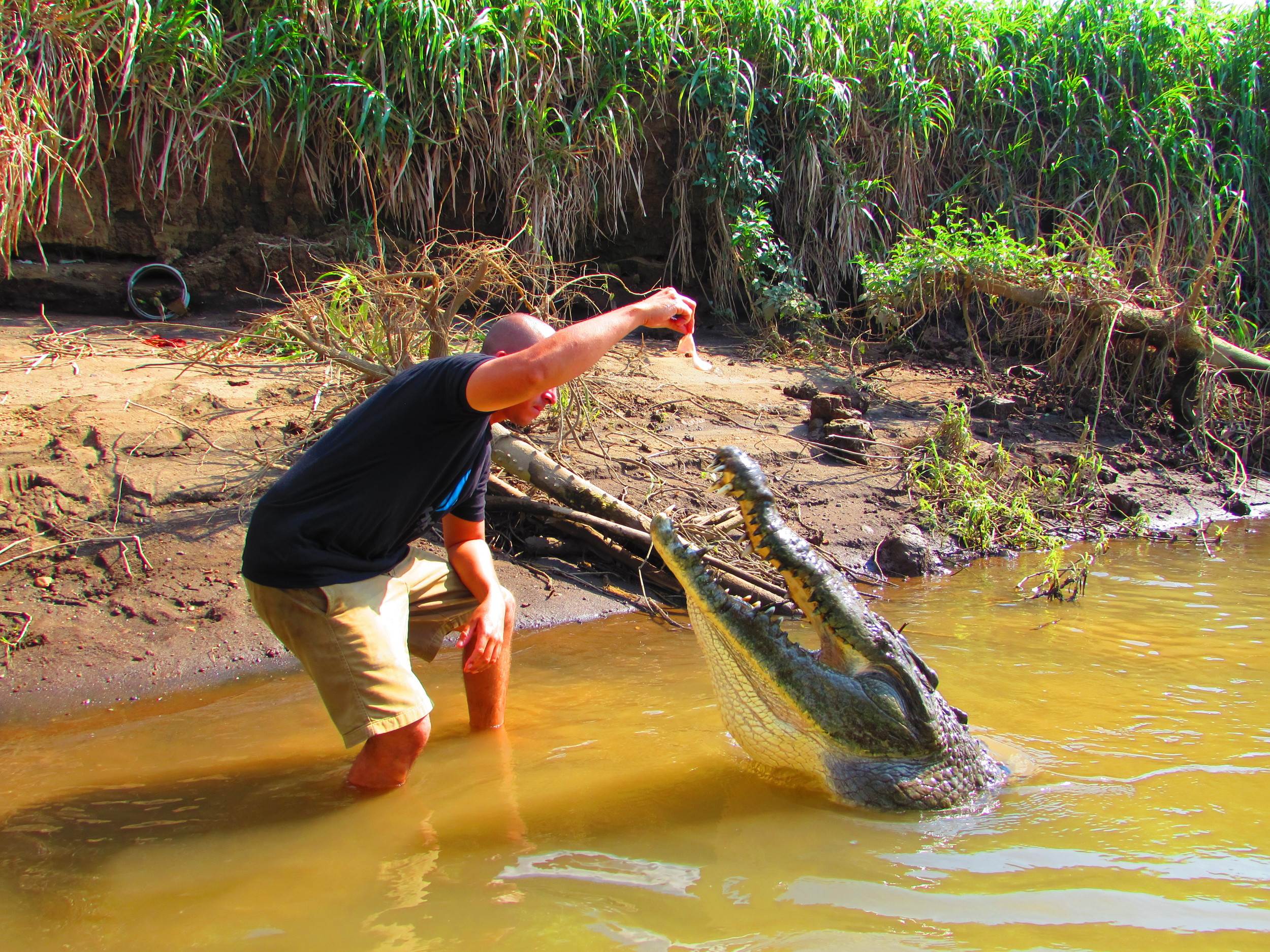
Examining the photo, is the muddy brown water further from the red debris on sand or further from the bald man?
the red debris on sand

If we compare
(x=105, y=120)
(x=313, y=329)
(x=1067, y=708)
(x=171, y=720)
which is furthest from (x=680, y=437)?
(x=105, y=120)

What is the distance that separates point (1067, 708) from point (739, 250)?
5200 mm

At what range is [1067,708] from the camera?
303 centimetres

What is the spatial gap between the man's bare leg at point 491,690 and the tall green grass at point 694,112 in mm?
4565

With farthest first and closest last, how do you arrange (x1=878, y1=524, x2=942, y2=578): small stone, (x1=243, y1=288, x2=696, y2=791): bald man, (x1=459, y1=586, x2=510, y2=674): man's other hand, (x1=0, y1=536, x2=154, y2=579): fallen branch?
(x1=878, y1=524, x2=942, y2=578): small stone, (x1=0, y1=536, x2=154, y2=579): fallen branch, (x1=459, y1=586, x2=510, y2=674): man's other hand, (x1=243, y1=288, x2=696, y2=791): bald man

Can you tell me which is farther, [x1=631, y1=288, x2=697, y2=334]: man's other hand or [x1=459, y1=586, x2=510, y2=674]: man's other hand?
[x1=459, y1=586, x2=510, y2=674]: man's other hand

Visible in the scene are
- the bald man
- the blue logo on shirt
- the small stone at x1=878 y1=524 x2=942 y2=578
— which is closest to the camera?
the bald man

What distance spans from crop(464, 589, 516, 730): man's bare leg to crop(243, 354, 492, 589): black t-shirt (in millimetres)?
586

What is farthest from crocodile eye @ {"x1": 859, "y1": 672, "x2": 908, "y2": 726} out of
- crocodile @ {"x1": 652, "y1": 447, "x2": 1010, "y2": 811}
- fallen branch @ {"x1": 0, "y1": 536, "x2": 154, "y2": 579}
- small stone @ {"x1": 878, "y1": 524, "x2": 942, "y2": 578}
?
fallen branch @ {"x1": 0, "y1": 536, "x2": 154, "y2": 579}

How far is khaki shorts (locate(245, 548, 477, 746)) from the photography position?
2217mm

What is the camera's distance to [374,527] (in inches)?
90.6

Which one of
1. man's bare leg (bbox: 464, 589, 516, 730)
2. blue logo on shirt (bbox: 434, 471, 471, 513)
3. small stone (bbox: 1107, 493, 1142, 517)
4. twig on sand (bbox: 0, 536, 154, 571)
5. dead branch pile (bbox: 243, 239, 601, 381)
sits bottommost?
small stone (bbox: 1107, 493, 1142, 517)

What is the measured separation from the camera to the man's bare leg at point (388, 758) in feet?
7.50

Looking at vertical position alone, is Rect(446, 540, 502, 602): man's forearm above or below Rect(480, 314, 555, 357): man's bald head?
below
